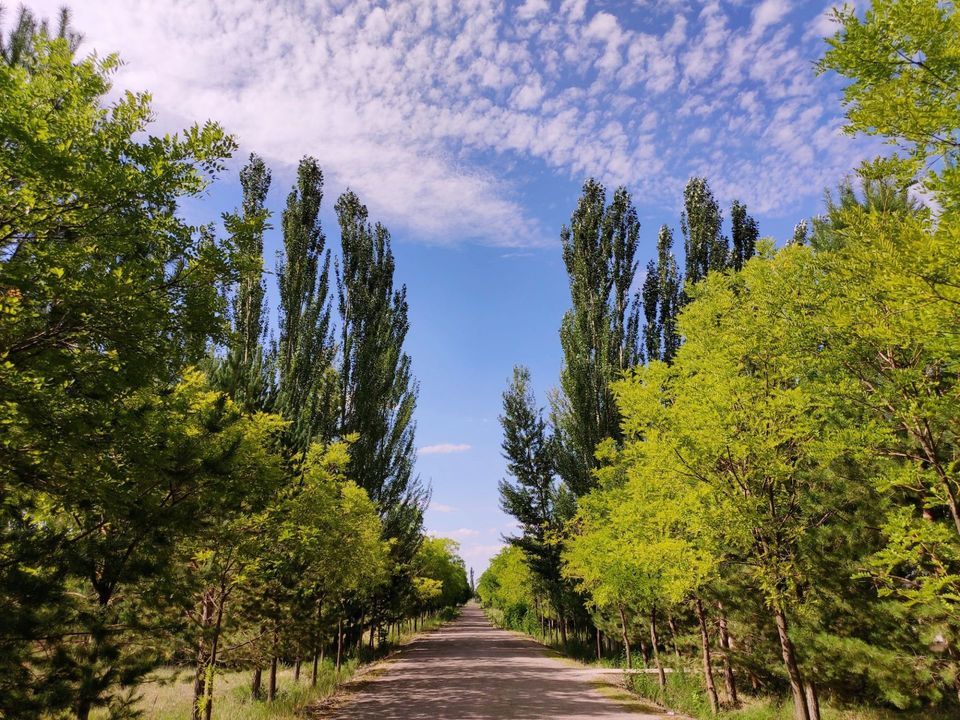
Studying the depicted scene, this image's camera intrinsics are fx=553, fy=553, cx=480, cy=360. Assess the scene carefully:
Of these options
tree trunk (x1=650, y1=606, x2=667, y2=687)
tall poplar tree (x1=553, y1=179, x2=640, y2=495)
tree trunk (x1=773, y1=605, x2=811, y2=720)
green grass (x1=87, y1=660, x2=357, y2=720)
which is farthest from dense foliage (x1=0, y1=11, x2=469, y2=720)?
tall poplar tree (x1=553, y1=179, x2=640, y2=495)

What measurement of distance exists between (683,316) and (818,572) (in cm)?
520

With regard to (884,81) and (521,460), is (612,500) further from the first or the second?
(521,460)

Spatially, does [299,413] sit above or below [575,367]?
below

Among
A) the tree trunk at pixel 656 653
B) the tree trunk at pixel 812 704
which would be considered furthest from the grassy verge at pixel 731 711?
the tree trunk at pixel 812 704

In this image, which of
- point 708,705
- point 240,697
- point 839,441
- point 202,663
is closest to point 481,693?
point 708,705

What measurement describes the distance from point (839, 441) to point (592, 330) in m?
18.2

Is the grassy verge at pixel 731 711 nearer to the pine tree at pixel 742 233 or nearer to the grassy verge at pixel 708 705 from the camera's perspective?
Answer: the grassy verge at pixel 708 705

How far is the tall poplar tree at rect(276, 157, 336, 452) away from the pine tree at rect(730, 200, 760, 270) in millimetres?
19489

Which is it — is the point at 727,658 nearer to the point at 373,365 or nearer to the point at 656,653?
the point at 656,653

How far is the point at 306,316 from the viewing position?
19.3 meters

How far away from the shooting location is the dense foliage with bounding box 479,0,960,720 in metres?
5.69

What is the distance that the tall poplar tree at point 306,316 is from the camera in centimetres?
1834

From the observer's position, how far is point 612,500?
15344mm

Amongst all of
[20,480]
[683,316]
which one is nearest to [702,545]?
[683,316]
